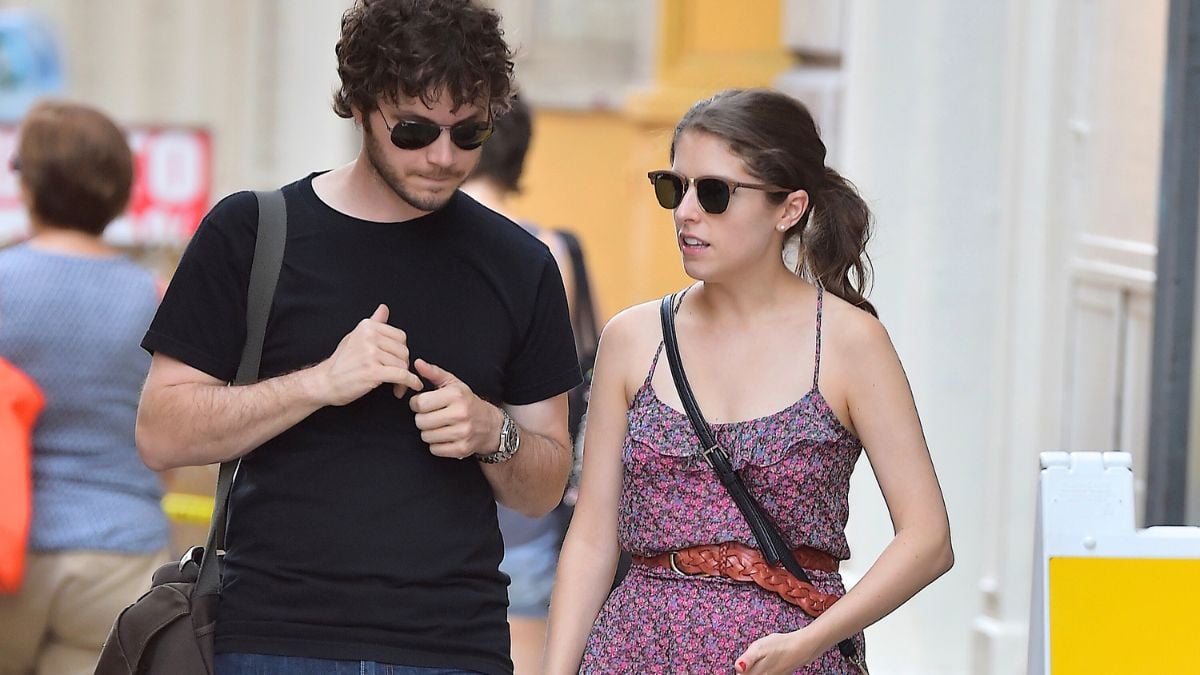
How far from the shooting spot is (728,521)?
330 cm

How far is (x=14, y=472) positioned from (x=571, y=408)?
1.39 meters

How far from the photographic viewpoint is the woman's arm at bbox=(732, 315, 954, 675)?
3.27 meters

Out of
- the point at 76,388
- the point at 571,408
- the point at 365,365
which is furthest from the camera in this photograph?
the point at 571,408

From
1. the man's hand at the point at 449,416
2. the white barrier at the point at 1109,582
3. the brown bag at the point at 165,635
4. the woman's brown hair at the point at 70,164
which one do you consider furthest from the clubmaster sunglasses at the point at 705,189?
the woman's brown hair at the point at 70,164

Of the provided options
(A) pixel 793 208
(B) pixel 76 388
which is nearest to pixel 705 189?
(A) pixel 793 208

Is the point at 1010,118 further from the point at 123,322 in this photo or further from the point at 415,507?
the point at 415,507

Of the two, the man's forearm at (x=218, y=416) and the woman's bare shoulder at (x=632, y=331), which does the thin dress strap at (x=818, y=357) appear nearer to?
the woman's bare shoulder at (x=632, y=331)

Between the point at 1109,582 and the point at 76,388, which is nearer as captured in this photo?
the point at 1109,582

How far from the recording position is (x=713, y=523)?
3303 millimetres

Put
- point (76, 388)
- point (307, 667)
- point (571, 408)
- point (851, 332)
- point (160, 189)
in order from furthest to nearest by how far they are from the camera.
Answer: point (160, 189), point (571, 408), point (76, 388), point (851, 332), point (307, 667)

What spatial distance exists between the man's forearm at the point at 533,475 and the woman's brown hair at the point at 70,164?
6.14 ft

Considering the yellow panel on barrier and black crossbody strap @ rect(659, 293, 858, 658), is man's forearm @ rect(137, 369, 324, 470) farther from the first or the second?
the yellow panel on barrier

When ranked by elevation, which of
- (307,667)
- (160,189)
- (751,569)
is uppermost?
(751,569)

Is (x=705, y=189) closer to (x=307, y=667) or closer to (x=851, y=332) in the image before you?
(x=851, y=332)
